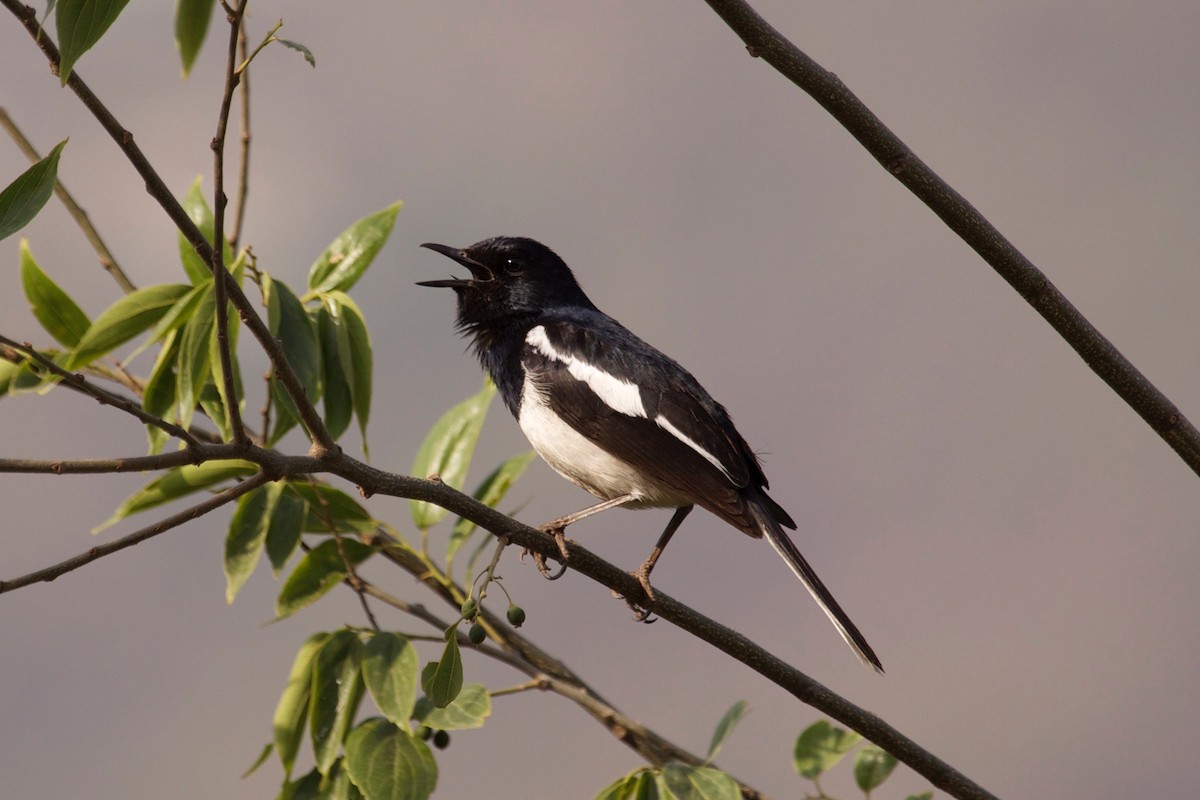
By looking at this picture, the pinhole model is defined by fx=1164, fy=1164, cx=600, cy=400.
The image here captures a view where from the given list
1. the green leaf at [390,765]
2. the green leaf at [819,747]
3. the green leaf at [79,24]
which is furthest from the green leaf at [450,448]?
the green leaf at [79,24]

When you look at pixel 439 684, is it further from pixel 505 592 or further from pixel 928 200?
pixel 928 200

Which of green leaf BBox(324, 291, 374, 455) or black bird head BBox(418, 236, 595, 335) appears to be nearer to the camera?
green leaf BBox(324, 291, 374, 455)

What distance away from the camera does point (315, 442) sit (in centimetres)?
175

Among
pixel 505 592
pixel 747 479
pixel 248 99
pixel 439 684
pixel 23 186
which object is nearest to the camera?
pixel 23 186

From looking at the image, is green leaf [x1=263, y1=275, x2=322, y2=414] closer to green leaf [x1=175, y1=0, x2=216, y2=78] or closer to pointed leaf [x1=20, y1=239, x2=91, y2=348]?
pointed leaf [x1=20, y1=239, x2=91, y2=348]

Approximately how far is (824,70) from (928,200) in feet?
0.80

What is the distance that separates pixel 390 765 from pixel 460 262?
1833mm

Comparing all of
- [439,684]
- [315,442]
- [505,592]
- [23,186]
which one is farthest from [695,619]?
[23,186]

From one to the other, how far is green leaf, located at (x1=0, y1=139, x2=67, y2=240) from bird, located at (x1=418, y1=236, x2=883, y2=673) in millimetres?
1370

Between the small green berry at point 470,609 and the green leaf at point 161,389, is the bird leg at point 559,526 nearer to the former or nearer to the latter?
the small green berry at point 470,609

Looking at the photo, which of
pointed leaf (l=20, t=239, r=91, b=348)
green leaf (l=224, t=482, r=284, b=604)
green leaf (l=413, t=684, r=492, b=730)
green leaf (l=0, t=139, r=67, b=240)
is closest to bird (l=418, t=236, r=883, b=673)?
green leaf (l=413, t=684, r=492, b=730)

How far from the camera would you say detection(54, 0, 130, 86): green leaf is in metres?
1.27

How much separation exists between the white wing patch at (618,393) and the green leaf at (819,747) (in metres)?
0.66

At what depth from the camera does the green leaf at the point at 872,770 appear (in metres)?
2.69
